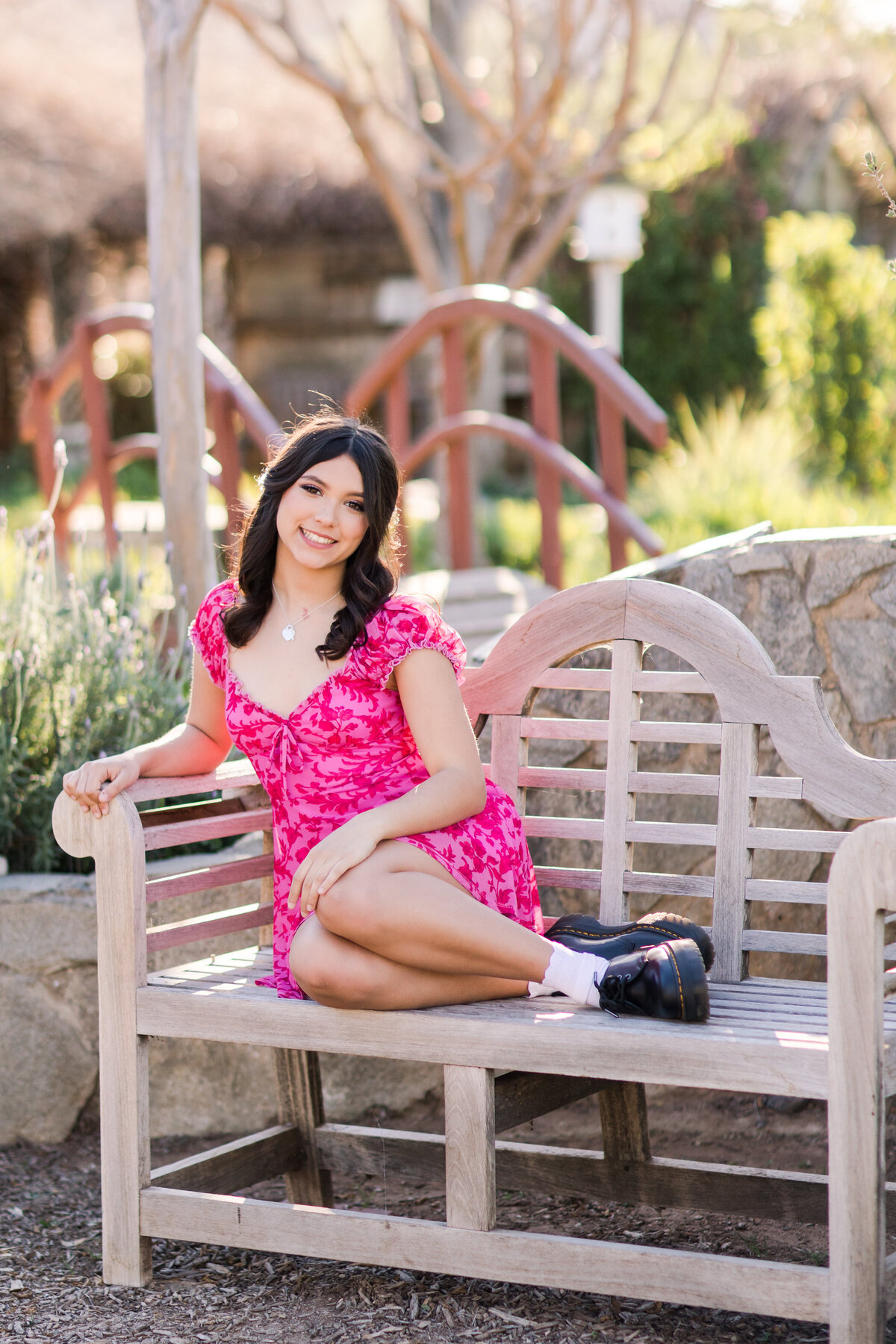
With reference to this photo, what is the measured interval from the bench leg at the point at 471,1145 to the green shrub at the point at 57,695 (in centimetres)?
141

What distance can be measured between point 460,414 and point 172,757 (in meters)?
2.92

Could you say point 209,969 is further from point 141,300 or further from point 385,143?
point 141,300

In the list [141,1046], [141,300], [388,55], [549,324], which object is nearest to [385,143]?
[388,55]

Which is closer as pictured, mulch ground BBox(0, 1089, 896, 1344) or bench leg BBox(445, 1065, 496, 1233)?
bench leg BBox(445, 1065, 496, 1233)

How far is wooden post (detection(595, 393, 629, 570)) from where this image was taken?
4551 mm

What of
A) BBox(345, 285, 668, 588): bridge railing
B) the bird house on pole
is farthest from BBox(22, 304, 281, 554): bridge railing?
the bird house on pole

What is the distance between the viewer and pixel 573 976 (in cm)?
213

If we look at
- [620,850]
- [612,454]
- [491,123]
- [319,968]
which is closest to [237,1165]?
[319,968]

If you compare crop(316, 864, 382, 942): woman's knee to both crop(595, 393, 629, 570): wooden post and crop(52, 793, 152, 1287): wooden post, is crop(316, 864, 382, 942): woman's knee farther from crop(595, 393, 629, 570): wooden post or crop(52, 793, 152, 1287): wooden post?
crop(595, 393, 629, 570): wooden post

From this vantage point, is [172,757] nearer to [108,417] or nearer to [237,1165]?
[237,1165]

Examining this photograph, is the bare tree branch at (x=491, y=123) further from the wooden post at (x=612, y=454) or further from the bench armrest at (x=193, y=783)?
the bench armrest at (x=193, y=783)

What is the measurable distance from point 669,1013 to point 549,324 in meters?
3.06

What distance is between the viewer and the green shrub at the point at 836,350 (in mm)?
7152

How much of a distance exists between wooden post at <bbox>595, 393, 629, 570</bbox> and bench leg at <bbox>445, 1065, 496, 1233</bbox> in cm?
272
